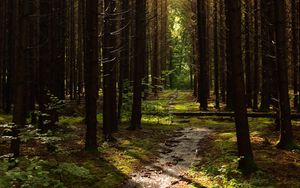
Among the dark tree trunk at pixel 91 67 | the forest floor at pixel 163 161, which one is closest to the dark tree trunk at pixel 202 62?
the forest floor at pixel 163 161

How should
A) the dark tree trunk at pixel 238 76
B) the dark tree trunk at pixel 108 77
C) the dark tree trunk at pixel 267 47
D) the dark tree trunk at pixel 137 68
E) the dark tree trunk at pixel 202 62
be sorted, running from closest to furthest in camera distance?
the dark tree trunk at pixel 238 76 < the dark tree trunk at pixel 108 77 < the dark tree trunk at pixel 267 47 < the dark tree trunk at pixel 137 68 < the dark tree trunk at pixel 202 62

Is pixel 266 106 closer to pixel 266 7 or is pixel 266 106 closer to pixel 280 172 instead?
pixel 266 7

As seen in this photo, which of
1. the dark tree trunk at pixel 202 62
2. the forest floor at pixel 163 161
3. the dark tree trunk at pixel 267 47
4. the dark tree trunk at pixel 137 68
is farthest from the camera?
the dark tree trunk at pixel 202 62

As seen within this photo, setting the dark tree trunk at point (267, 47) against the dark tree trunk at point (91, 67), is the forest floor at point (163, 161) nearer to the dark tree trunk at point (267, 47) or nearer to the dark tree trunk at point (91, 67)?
the dark tree trunk at point (91, 67)

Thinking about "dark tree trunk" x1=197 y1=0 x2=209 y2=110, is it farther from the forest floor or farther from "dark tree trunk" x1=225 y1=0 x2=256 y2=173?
"dark tree trunk" x1=225 y1=0 x2=256 y2=173

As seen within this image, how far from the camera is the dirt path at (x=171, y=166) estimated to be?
10.3m

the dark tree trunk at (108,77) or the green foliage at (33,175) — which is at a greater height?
the dark tree trunk at (108,77)

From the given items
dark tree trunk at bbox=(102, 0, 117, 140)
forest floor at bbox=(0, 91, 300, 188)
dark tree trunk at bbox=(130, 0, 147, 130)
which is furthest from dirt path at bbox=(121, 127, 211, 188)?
dark tree trunk at bbox=(102, 0, 117, 140)

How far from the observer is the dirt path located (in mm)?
10320

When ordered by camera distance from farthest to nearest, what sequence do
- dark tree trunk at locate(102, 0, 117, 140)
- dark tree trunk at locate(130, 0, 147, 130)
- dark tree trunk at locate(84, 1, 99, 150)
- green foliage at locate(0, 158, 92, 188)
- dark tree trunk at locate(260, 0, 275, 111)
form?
dark tree trunk at locate(130, 0, 147, 130) → dark tree trunk at locate(260, 0, 275, 111) → dark tree trunk at locate(102, 0, 117, 140) → dark tree trunk at locate(84, 1, 99, 150) → green foliage at locate(0, 158, 92, 188)

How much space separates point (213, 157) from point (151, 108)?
11039 mm

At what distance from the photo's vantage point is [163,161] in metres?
13.0

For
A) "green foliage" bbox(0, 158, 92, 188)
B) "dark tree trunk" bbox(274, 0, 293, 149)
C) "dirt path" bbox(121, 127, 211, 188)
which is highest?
"dark tree trunk" bbox(274, 0, 293, 149)

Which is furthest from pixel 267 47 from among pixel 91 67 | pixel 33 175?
pixel 33 175
